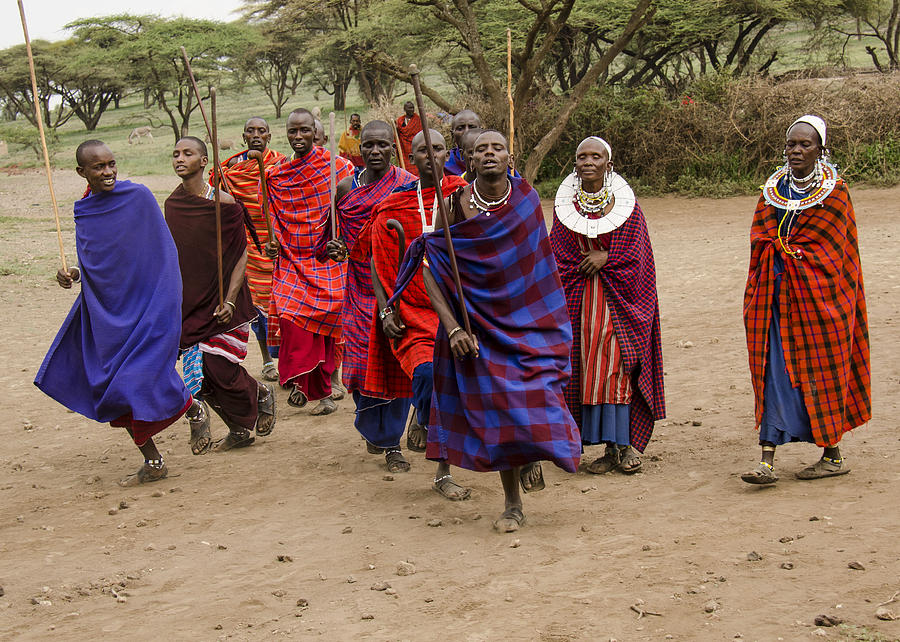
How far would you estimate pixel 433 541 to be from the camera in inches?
191

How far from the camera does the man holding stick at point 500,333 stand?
4684 mm

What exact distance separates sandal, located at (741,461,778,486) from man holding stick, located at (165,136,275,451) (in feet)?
10.2

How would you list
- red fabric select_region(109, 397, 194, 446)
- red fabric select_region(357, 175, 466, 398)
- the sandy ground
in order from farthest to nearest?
red fabric select_region(109, 397, 194, 446) → red fabric select_region(357, 175, 466, 398) → the sandy ground

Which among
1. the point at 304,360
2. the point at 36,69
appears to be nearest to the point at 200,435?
the point at 304,360

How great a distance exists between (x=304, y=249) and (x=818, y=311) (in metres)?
3.75

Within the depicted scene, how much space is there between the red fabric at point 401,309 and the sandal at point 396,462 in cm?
45

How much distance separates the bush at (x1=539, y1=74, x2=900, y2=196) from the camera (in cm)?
1697

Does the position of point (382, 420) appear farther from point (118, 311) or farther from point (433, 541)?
point (118, 311)

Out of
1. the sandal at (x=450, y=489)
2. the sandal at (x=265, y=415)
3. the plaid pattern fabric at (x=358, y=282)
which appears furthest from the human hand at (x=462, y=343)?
the sandal at (x=265, y=415)

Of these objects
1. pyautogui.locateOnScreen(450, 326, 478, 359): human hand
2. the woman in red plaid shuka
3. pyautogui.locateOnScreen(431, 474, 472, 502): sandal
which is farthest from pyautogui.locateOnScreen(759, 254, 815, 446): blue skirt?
pyautogui.locateOnScreen(450, 326, 478, 359): human hand

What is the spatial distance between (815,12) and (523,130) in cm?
781

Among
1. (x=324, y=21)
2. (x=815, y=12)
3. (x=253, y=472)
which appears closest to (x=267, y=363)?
(x=253, y=472)

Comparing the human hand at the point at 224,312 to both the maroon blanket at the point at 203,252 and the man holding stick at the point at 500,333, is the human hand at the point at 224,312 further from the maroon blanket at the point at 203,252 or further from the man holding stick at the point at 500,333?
the man holding stick at the point at 500,333

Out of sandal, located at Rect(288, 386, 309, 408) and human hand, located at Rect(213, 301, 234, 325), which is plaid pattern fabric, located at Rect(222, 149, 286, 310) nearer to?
sandal, located at Rect(288, 386, 309, 408)
